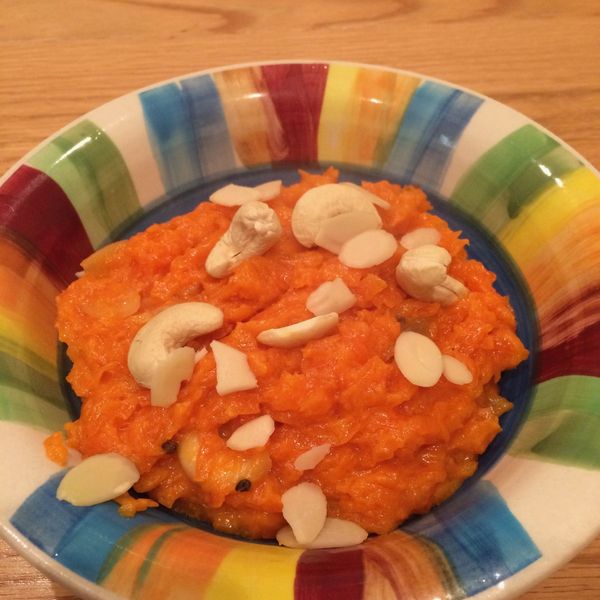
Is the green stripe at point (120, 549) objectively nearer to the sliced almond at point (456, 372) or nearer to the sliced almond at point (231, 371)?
the sliced almond at point (231, 371)

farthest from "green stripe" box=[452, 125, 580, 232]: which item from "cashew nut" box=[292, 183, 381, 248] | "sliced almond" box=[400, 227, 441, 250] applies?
"cashew nut" box=[292, 183, 381, 248]

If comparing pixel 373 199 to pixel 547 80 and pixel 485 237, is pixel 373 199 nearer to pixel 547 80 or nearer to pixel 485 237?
pixel 485 237

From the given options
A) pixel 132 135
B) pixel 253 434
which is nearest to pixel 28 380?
pixel 253 434

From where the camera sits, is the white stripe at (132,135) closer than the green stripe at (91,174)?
No

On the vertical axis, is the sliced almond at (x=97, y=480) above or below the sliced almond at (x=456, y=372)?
below

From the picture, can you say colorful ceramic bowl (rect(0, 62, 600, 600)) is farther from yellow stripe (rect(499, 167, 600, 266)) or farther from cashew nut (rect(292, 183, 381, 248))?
cashew nut (rect(292, 183, 381, 248))

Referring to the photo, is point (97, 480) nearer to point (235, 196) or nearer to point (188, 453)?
point (188, 453)

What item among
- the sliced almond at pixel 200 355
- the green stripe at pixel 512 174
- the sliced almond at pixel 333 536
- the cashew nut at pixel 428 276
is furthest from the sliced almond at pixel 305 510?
the green stripe at pixel 512 174
